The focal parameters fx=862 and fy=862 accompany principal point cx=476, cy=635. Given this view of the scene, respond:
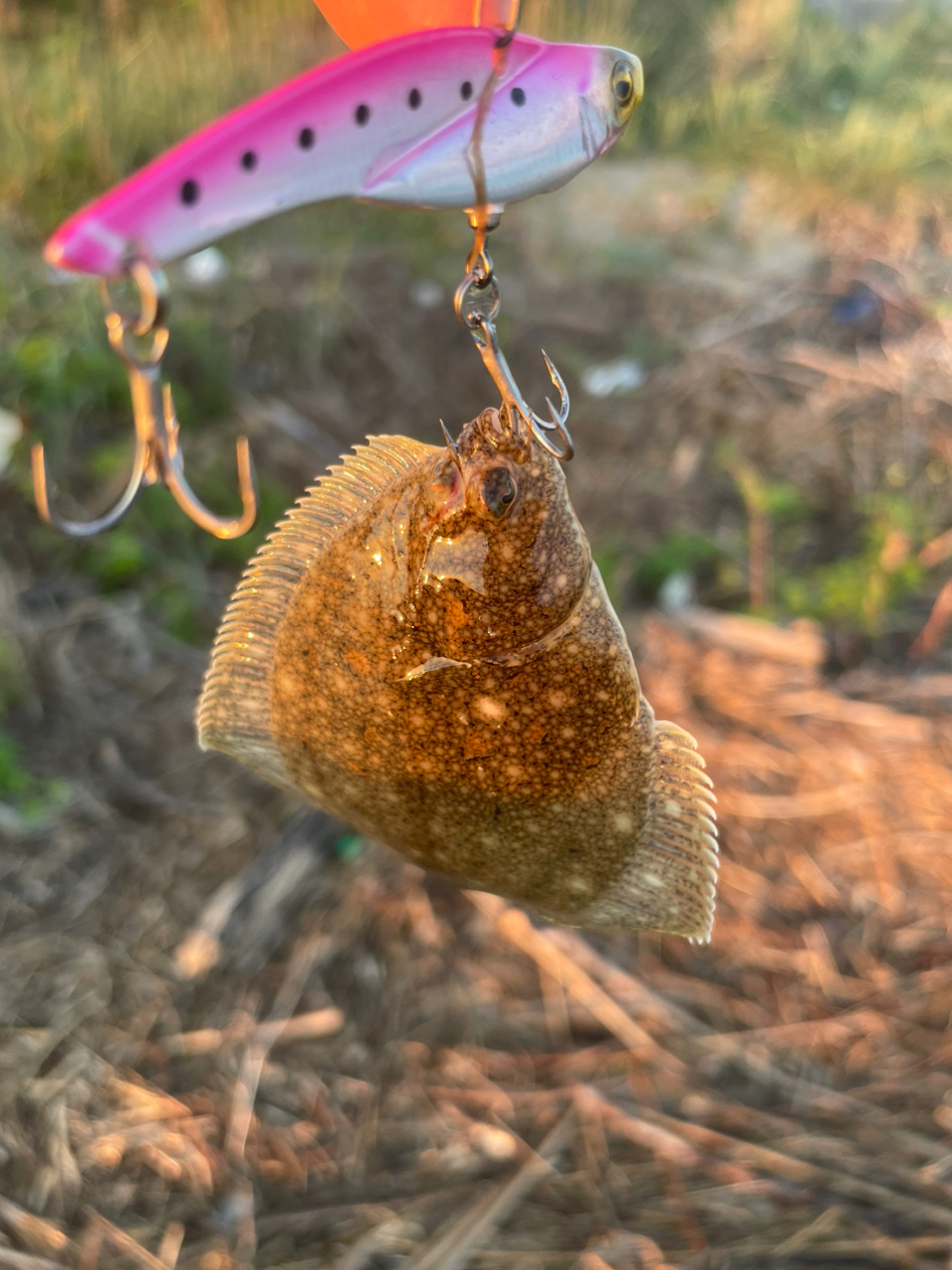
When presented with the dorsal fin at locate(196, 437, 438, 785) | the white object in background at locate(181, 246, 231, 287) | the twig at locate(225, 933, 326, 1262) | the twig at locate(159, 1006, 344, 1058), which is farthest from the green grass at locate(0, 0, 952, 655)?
the dorsal fin at locate(196, 437, 438, 785)

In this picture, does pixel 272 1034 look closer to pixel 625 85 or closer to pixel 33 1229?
pixel 33 1229

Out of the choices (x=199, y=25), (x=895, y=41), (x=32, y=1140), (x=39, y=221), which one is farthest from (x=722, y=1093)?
(x=895, y=41)

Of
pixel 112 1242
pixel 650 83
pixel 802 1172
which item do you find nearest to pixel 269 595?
pixel 112 1242

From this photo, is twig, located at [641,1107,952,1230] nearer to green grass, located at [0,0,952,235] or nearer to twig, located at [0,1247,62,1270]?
twig, located at [0,1247,62,1270]

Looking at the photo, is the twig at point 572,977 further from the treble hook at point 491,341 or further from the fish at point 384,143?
the fish at point 384,143

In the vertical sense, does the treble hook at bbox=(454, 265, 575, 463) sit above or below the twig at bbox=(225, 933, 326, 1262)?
above

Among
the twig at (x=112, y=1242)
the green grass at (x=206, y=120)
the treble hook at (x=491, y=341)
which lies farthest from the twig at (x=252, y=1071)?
the treble hook at (x=491, y=341)

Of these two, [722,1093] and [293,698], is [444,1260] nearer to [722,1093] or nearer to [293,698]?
[722,1093]
